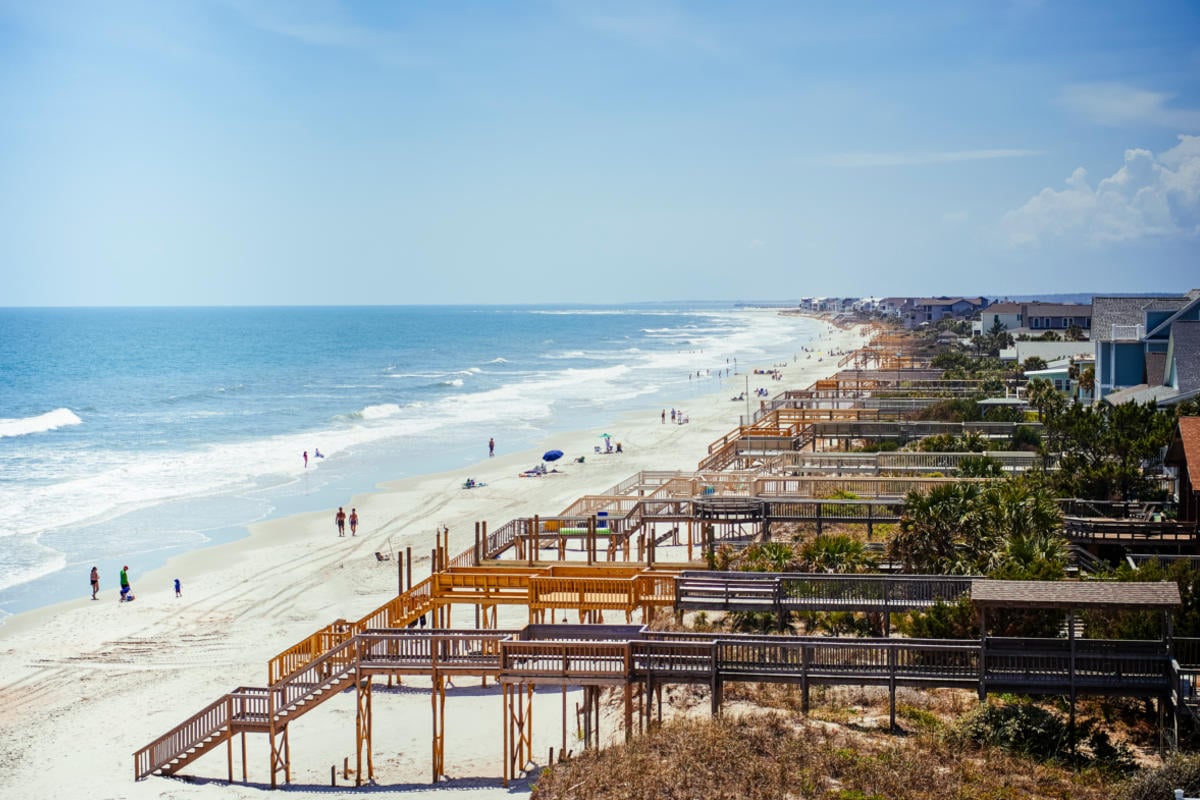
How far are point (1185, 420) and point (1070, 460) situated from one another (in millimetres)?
6086

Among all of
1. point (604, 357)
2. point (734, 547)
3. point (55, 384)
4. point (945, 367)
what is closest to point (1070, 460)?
point (734, 547)

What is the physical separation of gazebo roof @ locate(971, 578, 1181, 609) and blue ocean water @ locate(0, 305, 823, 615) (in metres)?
28.0

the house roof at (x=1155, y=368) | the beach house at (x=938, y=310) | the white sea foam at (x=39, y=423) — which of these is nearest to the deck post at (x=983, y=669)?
the house roof at (x=1155, y=368)

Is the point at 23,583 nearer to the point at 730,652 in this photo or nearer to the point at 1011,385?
the point at 730,652

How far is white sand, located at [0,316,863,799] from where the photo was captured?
21375mm

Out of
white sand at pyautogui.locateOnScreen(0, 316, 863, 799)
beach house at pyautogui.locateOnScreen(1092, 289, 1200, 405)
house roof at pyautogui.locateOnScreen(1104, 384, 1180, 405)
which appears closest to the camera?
white sand at pyautogui.locateOnScreen(0, 316, 863, 799)

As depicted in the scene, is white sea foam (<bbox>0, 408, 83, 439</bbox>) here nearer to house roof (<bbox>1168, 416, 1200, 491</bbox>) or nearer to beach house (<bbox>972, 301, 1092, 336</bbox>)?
house roof (<bbox>1168, 416, 1200, 491</bbox>)

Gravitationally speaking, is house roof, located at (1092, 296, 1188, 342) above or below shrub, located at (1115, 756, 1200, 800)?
above

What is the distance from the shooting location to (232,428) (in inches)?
2953

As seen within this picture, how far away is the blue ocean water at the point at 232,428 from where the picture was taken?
143 feet

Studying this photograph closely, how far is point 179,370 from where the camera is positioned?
431ft

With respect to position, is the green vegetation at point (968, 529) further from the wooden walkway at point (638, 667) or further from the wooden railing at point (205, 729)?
the wooden railing at point (205, 729)

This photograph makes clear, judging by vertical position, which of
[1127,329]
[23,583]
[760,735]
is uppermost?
[1127,329]

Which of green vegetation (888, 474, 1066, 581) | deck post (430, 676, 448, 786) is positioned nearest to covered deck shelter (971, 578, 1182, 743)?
green vegetation (888, 474, 1066, 581)
